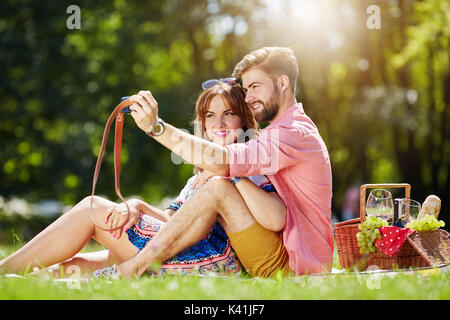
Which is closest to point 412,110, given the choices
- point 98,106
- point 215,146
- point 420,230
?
point 98,106

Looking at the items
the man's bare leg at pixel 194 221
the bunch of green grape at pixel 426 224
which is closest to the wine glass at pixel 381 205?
the bunch of green grape at pixel 426 224

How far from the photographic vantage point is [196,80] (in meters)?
15.0

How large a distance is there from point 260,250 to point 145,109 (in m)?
1.13

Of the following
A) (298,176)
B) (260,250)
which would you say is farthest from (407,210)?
(260,250)

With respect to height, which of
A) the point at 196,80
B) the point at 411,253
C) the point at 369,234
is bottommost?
the point at 411,253

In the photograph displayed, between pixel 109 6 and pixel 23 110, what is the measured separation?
13.7 feet

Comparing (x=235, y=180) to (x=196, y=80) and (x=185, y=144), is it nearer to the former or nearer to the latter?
(x=185, y=144)

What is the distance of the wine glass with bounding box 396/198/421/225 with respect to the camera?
12.7ft

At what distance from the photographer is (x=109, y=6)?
16.3 m

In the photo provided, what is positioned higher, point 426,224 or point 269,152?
point 269,152
